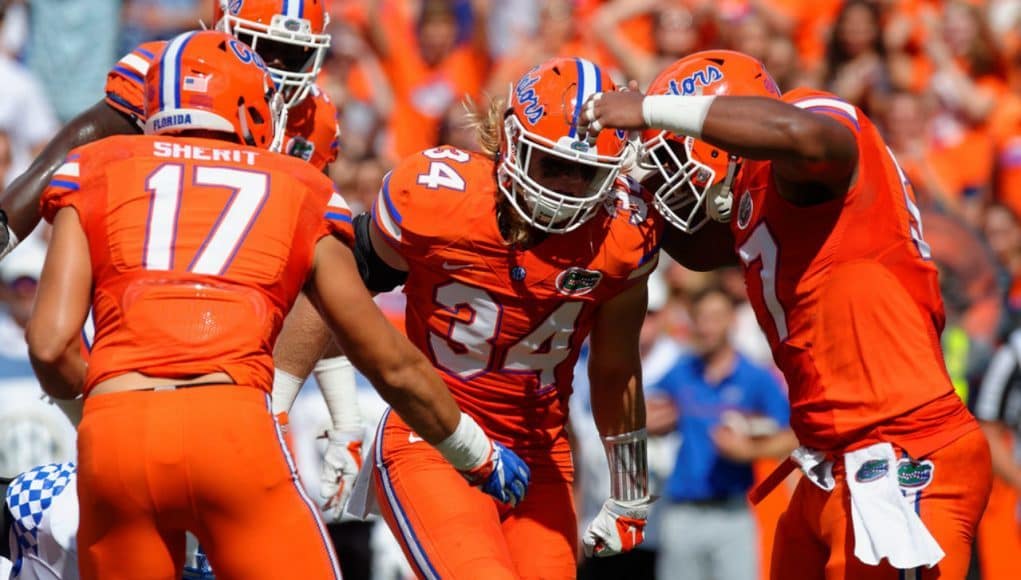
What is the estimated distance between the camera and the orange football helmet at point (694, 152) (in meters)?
4.50

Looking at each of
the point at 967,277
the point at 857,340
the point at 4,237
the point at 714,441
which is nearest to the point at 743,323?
the point at 967,277

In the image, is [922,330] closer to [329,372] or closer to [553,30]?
[329,372]

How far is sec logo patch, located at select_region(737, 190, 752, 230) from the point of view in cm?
432

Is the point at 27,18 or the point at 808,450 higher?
the point at 27,18

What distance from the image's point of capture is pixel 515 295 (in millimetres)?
4547

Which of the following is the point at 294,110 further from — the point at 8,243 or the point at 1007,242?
the point at 1007,242

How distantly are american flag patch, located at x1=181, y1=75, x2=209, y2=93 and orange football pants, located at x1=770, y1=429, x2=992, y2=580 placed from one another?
6.29ft

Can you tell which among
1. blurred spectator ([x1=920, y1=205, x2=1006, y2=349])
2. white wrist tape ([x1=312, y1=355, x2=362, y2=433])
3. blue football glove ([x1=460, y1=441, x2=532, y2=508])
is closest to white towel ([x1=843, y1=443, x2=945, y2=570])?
blue football glove ([x1=460, y1=441, x2=532, y2=508])

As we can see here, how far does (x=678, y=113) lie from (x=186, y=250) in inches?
49.8

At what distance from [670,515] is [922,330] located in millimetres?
3705

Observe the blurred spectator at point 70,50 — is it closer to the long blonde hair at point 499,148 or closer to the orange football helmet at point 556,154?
the long blonde hair at point 499,148

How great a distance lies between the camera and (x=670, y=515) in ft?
25.2

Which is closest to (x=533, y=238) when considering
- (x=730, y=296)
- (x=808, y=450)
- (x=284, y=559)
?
(x=808, y=450)

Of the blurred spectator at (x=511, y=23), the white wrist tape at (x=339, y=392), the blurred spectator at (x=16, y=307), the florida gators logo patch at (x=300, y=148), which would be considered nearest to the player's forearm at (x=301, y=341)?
the white wrist tape at (x=339, y=392)
